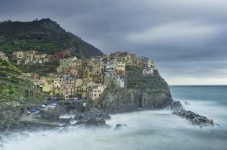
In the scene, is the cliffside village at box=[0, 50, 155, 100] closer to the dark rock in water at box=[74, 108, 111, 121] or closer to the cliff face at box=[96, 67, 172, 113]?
the cliff face at box=[96, 67, 172, 113]

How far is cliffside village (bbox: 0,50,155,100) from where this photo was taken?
331 feet

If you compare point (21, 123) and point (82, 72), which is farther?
point (82, 72)

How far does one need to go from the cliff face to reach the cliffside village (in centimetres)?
299

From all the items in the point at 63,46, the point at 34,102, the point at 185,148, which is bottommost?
the point at 185,148

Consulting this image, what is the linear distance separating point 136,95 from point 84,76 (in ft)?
79.7

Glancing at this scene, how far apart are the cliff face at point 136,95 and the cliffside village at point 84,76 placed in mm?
2993

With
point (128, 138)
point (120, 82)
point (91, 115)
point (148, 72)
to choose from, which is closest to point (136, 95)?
point (120, 82)

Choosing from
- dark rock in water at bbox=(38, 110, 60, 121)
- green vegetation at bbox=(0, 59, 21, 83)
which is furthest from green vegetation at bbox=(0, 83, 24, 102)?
dark rock in water at bbox=(38, 110, 60, 121)

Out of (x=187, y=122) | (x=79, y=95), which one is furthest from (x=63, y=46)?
(x=187, y=122)

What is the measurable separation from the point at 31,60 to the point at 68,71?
26006mm

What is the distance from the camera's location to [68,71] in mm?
119812

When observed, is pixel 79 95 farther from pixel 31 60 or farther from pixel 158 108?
pixel 31 60

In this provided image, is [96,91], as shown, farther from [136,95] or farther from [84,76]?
[84,76]

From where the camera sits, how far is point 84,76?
114688mm
